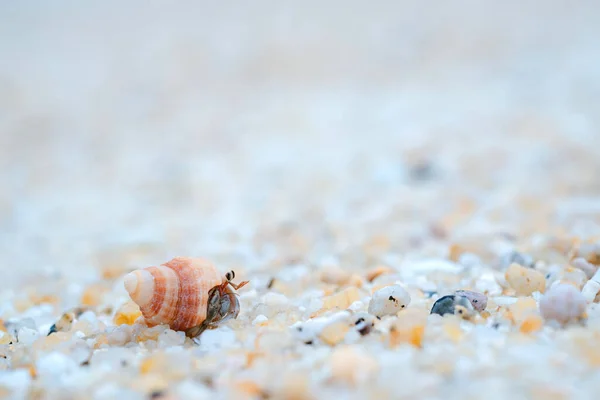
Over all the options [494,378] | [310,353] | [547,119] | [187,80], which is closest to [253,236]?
[310,353]

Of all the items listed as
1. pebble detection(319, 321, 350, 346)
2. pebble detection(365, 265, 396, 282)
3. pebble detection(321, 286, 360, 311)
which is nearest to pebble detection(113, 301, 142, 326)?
pebble detection(321, 286, 360, 311)

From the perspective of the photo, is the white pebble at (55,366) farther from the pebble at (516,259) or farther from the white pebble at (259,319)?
the pebble at (516,259)

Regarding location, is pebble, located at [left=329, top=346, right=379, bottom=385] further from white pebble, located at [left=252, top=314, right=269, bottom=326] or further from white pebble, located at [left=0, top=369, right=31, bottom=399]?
white pebble, located at [left=0, top=369, right=31, bottom=399]

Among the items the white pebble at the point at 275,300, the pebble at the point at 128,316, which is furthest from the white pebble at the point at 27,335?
the white pebble at the point at 275,300

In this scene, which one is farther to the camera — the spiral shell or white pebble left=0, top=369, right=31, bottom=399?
the spiral shell

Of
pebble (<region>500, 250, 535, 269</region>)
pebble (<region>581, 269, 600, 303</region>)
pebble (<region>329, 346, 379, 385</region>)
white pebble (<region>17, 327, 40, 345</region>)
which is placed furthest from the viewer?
pebble (<region>500, 250, 535, 269</region>)

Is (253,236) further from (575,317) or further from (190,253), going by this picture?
(575,317)
